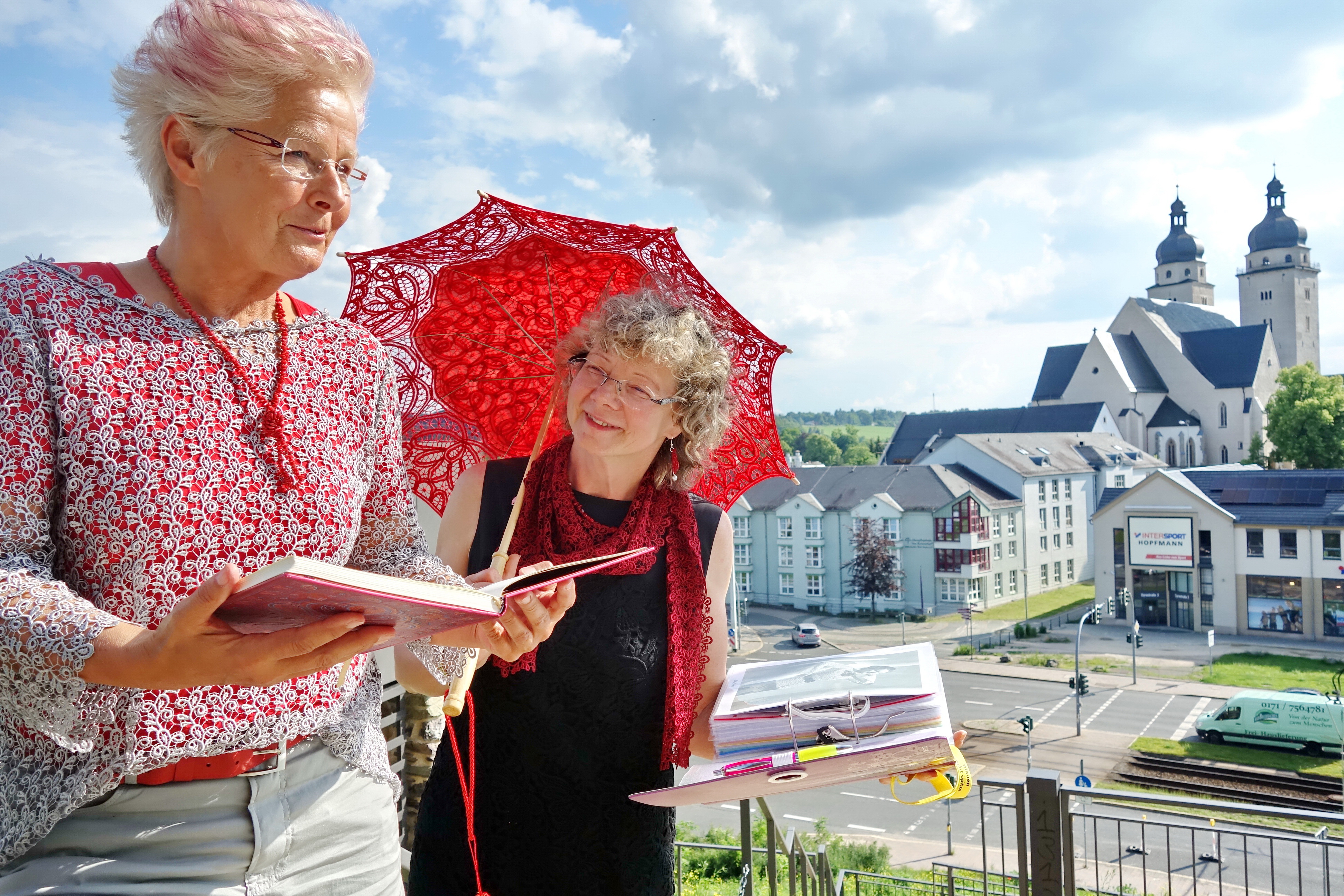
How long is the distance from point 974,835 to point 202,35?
1778 cm

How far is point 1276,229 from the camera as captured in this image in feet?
174

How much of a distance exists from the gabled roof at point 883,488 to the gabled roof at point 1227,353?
2229 centimetres

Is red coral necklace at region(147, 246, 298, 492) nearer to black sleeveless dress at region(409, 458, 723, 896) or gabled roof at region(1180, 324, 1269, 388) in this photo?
black sleeveless dress at region(409, 458, 723, 896)

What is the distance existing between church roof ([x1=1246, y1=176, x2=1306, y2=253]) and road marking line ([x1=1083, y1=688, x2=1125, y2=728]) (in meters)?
44.8

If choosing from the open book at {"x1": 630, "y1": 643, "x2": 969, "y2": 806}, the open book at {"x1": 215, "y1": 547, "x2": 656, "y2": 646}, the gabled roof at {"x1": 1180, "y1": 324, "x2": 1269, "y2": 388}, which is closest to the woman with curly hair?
the open book at {"x1": 630, "y1": 643, "x2": 969, "y2": 806}

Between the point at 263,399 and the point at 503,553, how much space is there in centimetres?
54

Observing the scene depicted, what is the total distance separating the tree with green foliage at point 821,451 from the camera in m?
59.2

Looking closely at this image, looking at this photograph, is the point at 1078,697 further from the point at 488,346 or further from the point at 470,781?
the point at 470,781

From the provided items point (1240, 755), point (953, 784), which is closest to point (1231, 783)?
point (1240, 755)

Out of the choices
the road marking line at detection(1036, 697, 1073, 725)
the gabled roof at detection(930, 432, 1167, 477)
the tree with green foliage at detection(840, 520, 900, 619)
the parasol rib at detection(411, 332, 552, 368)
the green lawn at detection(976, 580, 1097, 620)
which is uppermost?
the gabled roof at detection(930, 432, 1167, 477)

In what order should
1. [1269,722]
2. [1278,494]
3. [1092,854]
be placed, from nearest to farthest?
[1092,854]
[1269,722]
[1278,494]

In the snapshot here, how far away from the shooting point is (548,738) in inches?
60.0

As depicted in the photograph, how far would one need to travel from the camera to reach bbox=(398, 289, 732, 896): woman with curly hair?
4.99 feet

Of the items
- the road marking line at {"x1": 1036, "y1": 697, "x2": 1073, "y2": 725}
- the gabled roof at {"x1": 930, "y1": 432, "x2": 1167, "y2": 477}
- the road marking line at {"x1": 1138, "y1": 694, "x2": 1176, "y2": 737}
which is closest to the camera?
the road marking line at {"x1": 1138, "y1": 694, "x2": 1176, "y2": 737}
